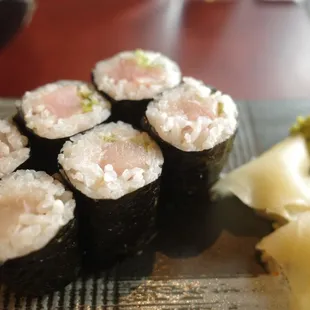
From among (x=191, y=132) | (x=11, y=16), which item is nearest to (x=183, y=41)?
(x=11, y=16)

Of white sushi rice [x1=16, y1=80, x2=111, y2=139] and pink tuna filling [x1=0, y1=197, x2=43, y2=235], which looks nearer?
pink tuna filling [x1=0, y1=197, x2=43, y2=235]

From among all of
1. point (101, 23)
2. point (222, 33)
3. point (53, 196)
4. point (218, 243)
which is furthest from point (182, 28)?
point (53, 196)

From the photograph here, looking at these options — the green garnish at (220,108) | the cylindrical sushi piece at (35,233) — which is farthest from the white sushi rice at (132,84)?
the cylindrical sushi piece at (35,233)

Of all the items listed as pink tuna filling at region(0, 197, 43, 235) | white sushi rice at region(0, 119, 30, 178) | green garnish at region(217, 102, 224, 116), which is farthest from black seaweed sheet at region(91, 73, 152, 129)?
pink tuna filling at region(0, 197, 43, 235)

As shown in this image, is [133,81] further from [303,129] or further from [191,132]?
[303,129]

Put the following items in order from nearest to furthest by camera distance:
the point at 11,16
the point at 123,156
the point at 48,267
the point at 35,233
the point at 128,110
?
the point at 35,233 < the point at 48,267 < the point at 123,156 < the point at 128,110 < the point at 11,16

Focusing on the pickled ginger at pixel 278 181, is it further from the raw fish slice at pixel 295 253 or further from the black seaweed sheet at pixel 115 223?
the black seaweed sheet at pixel 115 223

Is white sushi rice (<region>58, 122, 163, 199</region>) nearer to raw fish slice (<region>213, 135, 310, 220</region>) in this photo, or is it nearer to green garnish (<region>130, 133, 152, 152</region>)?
green garnish (<region>130, 133, 152, 152</region>)
